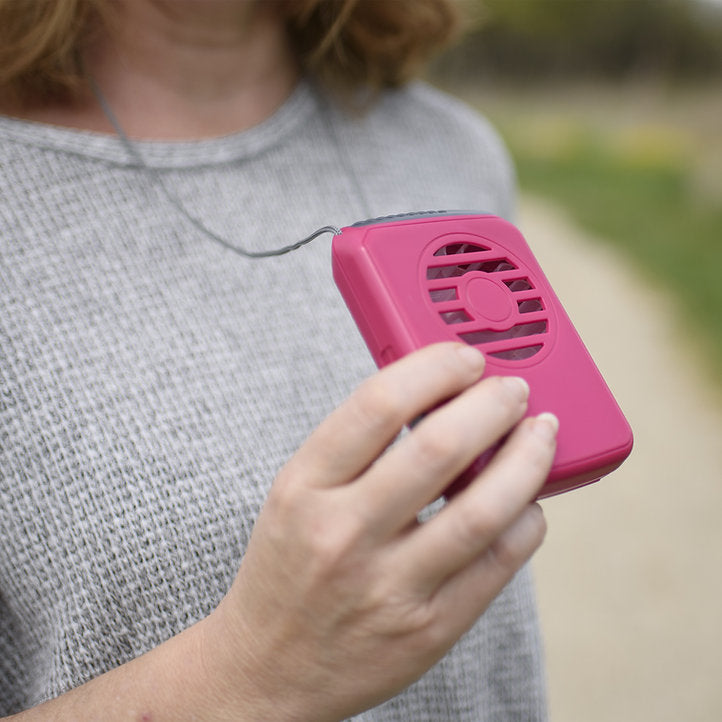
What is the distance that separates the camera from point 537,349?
0.70 metres

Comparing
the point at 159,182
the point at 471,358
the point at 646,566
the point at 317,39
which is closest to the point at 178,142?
the point at 159,182

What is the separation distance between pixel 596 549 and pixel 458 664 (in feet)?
7.91

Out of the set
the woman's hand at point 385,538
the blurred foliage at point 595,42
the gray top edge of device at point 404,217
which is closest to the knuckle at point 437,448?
the woman's hand at point 385,538

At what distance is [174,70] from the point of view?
1024mm

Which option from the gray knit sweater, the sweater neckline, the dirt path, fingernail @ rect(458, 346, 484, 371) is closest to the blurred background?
the dirt path

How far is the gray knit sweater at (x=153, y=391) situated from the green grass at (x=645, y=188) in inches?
143

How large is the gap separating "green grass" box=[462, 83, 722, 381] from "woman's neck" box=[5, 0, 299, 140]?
3.65m

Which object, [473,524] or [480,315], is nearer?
[473,524]

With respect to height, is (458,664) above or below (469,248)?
below

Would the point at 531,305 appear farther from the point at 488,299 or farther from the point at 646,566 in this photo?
the point at 646,566

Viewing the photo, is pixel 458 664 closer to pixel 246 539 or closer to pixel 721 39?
pixel 246 539

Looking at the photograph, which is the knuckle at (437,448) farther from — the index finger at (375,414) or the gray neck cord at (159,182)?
the gray neck cord at (159,182)

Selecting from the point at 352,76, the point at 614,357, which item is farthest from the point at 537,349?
the point at 614,357

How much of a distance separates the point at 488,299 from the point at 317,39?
68cm
